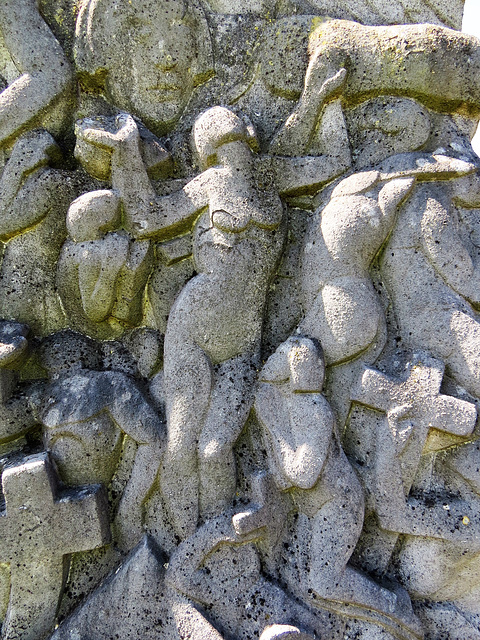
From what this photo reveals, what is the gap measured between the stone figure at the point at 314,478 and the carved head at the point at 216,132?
84 centimetres

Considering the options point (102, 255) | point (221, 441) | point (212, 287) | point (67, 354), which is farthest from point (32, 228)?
point (221, 441)

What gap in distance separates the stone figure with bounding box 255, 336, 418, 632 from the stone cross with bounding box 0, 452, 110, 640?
→ 0.77 meters

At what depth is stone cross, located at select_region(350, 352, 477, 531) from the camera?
2.13m

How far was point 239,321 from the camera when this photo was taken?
91.0 inches

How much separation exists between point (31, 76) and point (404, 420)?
210cm

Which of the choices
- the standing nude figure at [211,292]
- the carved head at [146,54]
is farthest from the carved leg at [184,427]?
the carved head at [146,54]

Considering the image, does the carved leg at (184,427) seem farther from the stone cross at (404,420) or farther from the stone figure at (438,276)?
the stone figure at (438,276)

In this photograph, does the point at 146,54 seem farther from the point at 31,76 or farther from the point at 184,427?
the point at 184,427

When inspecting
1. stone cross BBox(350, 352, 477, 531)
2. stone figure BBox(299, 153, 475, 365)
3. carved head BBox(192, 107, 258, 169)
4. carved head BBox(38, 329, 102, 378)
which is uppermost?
carved head BBox(192, 107, 258, 169)

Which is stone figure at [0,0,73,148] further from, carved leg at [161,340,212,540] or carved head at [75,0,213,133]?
carved leg at [161,340,212,540]

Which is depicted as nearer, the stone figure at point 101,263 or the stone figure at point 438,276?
the stone figure at point 438,276

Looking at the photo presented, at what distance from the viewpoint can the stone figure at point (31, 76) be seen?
2471mm

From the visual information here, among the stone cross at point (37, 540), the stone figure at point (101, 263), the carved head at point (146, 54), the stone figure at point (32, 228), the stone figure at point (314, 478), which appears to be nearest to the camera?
the stone figure at point (314, 478)

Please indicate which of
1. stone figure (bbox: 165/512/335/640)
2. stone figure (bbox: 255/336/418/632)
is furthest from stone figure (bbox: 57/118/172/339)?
stone figure (bbox: 165/512/335/640)
